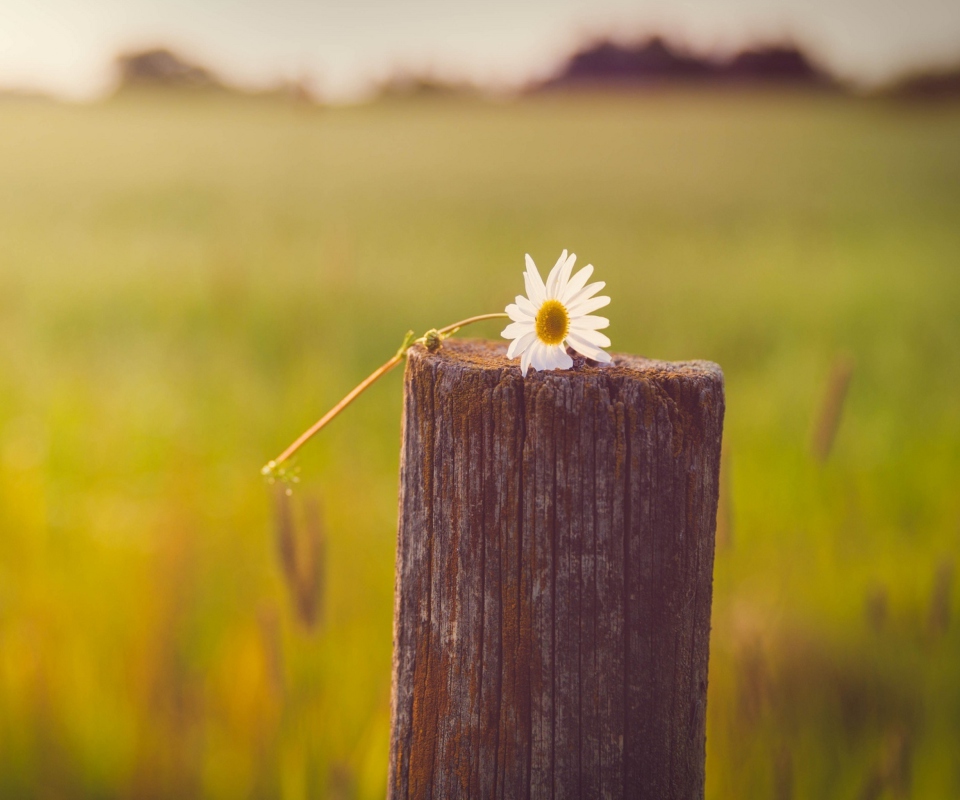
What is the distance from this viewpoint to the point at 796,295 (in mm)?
8039

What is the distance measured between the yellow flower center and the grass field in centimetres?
80

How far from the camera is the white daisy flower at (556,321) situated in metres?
0.92

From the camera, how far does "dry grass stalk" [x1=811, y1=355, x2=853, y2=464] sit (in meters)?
1.67

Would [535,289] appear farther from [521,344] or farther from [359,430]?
[359,430]

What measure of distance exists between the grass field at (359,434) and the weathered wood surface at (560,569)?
0.66 meters

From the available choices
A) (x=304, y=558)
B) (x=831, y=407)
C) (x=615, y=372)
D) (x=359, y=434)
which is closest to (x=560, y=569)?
(x=615, y=372)

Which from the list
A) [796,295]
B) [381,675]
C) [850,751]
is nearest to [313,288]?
[796,295]

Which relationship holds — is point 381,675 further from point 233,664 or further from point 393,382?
point 393,382

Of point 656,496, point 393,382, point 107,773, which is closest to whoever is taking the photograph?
point 656,496

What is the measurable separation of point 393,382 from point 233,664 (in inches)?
146

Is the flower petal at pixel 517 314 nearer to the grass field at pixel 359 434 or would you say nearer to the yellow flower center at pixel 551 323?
the yellow flower center at pixel 551 323

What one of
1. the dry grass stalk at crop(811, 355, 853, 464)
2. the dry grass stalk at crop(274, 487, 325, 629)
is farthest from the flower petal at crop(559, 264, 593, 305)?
the dry grass stalk at crop(811, 355, 853, 464)

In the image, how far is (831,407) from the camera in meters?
1.76

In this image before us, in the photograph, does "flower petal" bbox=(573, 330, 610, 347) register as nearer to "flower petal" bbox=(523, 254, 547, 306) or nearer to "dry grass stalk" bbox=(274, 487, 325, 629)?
"flower petal" bbox=(523, 254, 547, 306)
